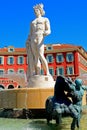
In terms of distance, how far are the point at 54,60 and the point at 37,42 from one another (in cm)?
5503

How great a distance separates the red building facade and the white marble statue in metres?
52.6

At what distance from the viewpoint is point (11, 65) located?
6938 cm

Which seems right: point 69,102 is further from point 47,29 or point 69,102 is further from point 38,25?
point 38,25

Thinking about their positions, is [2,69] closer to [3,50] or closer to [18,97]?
[3,50]

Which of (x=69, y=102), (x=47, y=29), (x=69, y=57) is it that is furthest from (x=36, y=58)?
(x=69, y=57)

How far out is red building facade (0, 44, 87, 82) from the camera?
6712 cm

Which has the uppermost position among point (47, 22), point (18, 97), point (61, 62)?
point (61, 62)

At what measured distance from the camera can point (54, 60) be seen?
68625 mm

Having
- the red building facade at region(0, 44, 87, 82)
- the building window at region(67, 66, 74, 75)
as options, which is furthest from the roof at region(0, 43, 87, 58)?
the building window at region(67, 66, 74, 75)

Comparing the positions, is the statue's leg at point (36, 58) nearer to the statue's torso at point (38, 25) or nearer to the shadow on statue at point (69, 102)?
the statue's torso at point (38, 25)

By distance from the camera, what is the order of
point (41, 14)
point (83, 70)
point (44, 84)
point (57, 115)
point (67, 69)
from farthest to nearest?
point (83, 70), point (67, 69), point (41, 14), point (44, 84), point (57, 115)

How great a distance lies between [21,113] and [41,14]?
5.20 m

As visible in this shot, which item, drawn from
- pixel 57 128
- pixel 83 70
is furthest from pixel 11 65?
pixel 57 128

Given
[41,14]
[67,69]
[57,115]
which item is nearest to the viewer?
[57,115]
